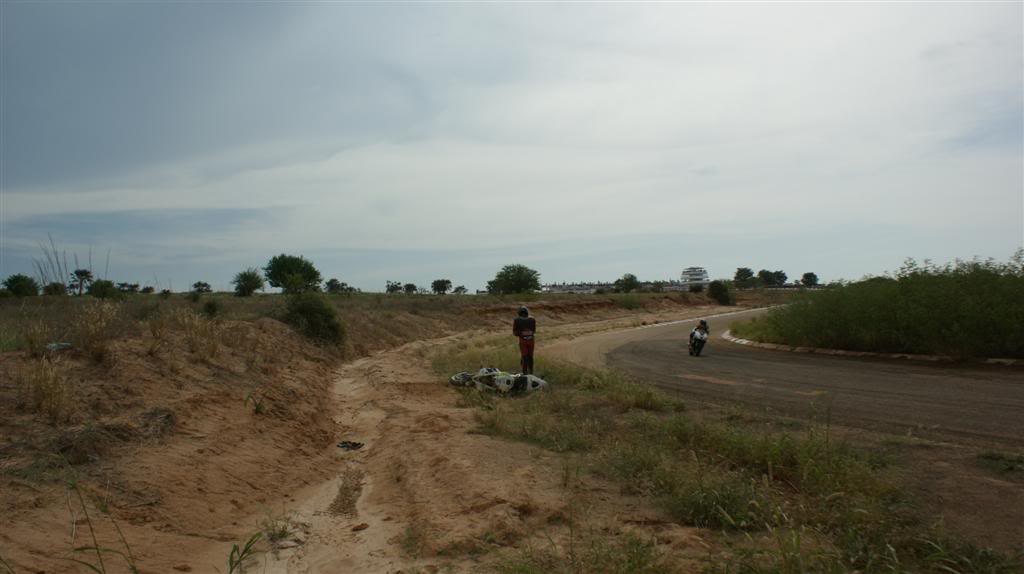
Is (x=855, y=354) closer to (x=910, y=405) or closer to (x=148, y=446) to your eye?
(x=910, y=405)

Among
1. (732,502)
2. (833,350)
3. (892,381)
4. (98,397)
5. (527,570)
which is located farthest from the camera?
(833,350)

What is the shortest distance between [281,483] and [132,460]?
5.72 ft

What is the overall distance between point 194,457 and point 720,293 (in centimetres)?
8868

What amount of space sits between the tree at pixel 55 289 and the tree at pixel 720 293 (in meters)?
85.4

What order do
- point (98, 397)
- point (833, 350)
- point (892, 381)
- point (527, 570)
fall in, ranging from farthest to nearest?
point (833, 350) → point (892, 381) → point (98, 397) → point (527, 570)

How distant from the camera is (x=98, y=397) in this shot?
28.6 feet

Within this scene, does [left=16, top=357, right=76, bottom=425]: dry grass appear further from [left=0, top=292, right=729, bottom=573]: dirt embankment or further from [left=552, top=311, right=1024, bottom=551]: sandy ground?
[left=552, top=311, right=1024, bottom=551]: sandy ground

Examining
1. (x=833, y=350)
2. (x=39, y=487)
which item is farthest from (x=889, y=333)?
(x=39, y=487)

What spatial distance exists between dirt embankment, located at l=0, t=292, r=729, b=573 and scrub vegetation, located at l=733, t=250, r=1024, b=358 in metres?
13.6

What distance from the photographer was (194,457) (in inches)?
303

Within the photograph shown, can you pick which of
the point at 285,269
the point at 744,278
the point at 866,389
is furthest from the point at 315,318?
the point at 744,278

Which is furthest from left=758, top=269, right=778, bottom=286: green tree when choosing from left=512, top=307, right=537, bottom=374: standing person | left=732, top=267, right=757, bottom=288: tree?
left=512, top=307, right=537, bottom=374: standing person

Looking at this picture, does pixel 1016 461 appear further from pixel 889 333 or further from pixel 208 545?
pixel 889 333

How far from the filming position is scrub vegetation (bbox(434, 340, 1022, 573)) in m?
4.46
